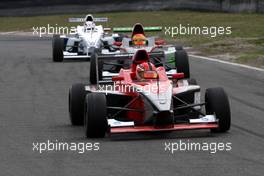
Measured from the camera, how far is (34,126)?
40.1 ft

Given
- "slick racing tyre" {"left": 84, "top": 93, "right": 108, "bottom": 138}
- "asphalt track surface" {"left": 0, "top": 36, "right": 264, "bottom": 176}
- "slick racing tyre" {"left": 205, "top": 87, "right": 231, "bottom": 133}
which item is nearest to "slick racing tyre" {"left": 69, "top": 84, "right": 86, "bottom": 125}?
"asphalt track surface" {"left": 0, "top": 36, "right": 264, "bottom": 176}

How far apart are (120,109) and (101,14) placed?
27280 millimetres

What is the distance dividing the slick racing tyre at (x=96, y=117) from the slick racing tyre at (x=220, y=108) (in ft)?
4.45

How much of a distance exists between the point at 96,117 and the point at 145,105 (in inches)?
29.4

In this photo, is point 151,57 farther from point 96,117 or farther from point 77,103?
point 96,117

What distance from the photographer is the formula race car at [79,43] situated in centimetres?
2308

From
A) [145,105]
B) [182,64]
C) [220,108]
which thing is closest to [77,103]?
[145,105]

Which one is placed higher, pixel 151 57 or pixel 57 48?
pixel 151 57

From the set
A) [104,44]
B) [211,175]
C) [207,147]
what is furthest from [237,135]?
[104,44]

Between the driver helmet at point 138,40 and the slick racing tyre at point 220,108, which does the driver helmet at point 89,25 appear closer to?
the driver helmet at point 138,40

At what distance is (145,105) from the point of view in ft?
36.5

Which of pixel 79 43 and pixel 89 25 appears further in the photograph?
pixel 89 25

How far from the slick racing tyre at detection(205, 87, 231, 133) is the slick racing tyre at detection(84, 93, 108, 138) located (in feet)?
4.45

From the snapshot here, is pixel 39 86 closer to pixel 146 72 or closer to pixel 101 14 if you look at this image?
pixel 146 72
